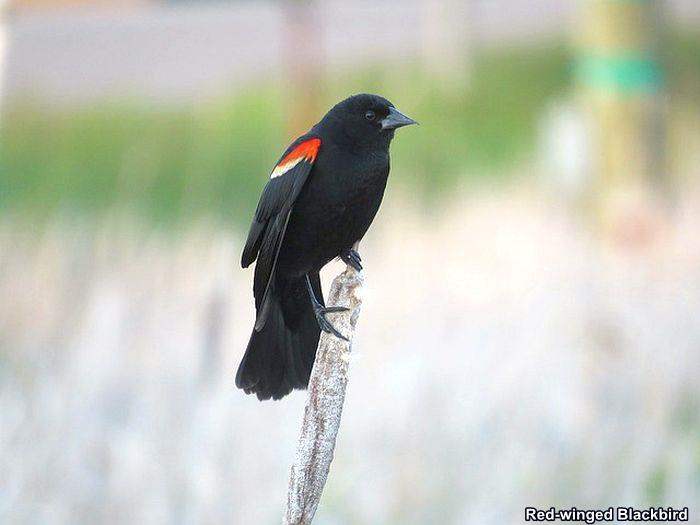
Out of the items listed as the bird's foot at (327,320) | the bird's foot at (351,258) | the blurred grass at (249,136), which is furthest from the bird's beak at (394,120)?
the blurred grass at (249,136)

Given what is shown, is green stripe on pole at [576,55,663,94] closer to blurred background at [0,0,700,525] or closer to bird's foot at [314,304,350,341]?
blurred background at [0,0,700,525]

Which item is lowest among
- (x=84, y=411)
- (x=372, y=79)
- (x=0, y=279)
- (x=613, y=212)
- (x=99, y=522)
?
(x=99, y=522)

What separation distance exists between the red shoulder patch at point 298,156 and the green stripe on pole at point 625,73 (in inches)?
128

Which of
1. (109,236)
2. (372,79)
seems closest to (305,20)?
(372,79)

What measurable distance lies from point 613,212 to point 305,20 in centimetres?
183

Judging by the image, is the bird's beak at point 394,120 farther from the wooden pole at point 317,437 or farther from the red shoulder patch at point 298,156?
the wooden pole at point 317,437

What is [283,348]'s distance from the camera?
5.18 feet

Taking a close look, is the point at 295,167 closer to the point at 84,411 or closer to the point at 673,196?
the point at 84,411

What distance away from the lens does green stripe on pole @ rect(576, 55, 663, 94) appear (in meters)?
4.57

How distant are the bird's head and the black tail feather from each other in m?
0.27

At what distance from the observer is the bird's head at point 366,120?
65.5 inches

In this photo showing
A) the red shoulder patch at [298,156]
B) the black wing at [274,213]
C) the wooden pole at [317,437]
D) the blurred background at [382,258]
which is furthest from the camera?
the blurred background at [382,258]

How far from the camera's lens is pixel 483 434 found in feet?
11.5

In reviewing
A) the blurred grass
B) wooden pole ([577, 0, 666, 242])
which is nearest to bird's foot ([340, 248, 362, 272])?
the blurred grass
